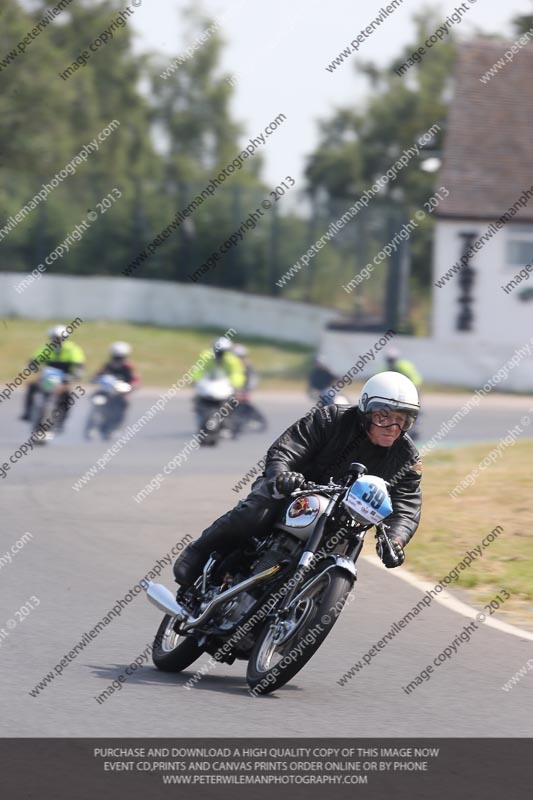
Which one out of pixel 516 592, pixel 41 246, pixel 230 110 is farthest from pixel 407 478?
pixel 230 110

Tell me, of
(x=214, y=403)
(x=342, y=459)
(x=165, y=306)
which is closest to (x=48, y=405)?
(x=214, y=403)

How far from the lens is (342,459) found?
7473 mm

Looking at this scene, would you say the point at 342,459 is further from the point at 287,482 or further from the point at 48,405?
the point at 48,405

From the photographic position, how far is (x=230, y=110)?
213ft

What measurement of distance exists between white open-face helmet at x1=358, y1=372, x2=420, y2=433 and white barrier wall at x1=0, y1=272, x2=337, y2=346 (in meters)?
34.2

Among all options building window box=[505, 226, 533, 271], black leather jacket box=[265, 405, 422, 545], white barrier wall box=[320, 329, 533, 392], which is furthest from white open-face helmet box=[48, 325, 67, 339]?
building window box=[505, 226, 533, 271]

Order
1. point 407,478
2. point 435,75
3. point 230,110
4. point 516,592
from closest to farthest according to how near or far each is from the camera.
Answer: point 407,478
point 516,592
point 435,75
point 230,110

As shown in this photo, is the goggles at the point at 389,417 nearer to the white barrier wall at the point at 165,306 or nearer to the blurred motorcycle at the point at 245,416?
the blurred motorcycle at the point at 245,416

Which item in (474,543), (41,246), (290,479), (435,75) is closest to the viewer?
(290,479)

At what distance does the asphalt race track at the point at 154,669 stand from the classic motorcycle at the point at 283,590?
164 mm

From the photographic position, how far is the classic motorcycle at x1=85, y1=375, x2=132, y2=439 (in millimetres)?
22531

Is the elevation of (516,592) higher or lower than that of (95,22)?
lower
